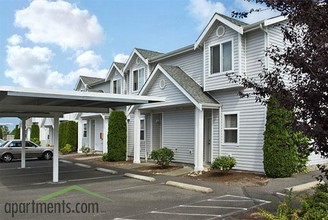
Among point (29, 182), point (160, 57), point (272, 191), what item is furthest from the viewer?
point (160, 57)

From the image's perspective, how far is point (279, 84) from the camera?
19.6 ft

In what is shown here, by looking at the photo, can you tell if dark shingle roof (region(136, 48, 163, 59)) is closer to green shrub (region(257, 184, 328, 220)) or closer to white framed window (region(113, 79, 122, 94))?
white framed window (region(113, 79, 122, 94))

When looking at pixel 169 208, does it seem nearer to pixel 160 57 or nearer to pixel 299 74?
pixel 299 74

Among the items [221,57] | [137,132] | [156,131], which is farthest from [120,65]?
[221,57]

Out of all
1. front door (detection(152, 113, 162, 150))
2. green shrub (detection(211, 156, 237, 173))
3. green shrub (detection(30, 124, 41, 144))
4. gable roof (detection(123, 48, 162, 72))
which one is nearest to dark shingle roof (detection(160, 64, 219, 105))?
green shrub (detection(211, 156, 237, 173))

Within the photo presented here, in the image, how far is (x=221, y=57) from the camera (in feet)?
50.4

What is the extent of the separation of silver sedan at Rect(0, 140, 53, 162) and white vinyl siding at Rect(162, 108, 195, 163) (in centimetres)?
1054

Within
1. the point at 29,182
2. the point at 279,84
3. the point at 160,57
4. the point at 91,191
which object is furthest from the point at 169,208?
the point at 160,57

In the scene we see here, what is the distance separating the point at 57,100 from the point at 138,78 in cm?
1058

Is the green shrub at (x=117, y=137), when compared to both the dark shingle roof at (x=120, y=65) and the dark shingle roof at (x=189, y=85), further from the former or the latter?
the dark shingle roof at (x=189, y=85)

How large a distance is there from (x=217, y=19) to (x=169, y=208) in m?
9.81

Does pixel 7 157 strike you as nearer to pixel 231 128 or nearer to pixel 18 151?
pixel 18 151

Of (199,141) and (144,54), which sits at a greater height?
(144,54)

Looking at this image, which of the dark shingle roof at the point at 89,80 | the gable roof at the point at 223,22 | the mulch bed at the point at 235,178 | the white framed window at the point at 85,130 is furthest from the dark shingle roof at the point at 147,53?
the white framed window at the point at 85,130
